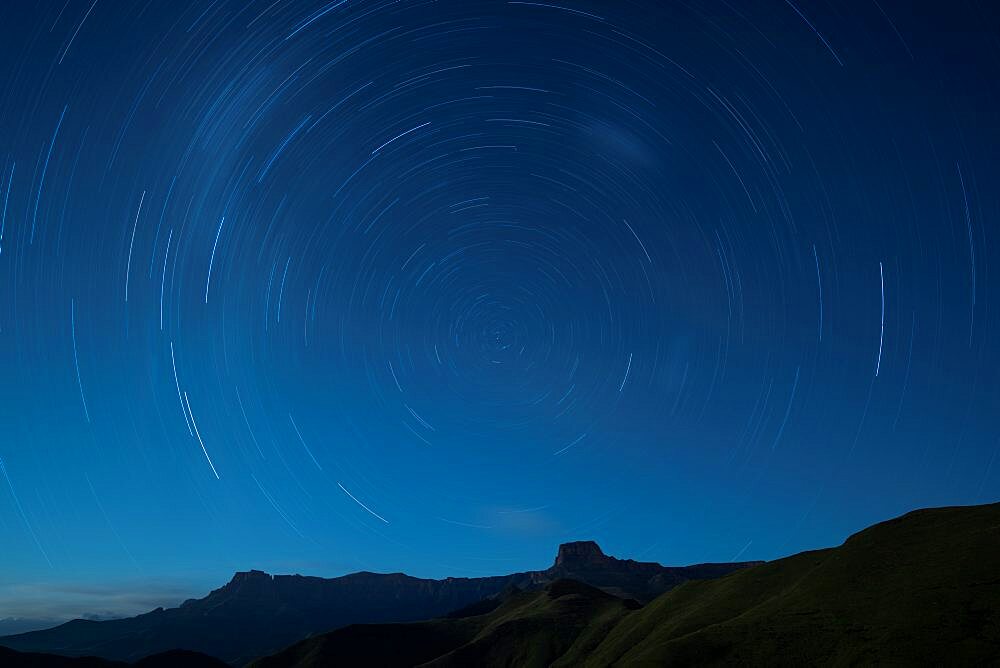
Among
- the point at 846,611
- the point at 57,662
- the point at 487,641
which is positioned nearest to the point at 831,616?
the point at 846,611

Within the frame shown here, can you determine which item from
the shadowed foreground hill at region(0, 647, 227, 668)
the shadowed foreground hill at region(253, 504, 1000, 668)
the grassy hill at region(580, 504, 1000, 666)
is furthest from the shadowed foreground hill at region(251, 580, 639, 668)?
the grassy hill at region(580, 504, 1000, 666)

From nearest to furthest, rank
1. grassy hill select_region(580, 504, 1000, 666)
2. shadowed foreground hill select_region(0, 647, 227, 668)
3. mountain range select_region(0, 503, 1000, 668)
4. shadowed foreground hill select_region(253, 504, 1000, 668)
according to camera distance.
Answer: grassy hill select_region(580, 504, 1000, 666)
shadowed foreground hill select_region(253, 504, 1000, 668)
mountain range select_region(0, 503, 1000, 668)
shadowed foreground hill select_region(0, 647, 227, 668)

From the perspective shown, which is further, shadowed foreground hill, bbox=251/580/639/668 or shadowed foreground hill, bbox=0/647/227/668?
shadowed foreground hill, bbox=251/580/639/668

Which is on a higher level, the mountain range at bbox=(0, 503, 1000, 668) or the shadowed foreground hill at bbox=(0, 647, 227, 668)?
the mountain range at bbox=(0, 503, 1000, 668)

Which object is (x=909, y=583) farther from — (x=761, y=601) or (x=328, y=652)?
(x=328, y=652)

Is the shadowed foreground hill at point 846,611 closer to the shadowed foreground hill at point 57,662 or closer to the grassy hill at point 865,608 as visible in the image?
Answer: the grassy hill at point 865,608

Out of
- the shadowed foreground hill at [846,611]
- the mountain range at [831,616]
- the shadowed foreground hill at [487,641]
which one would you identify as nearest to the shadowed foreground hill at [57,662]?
the mountain range at [831,616]

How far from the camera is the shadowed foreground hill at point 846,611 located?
227 ft

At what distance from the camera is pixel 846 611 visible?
8238cm

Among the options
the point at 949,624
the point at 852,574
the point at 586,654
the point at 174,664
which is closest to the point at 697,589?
the point at 586,654

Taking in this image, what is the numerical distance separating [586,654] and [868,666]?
8119 cm

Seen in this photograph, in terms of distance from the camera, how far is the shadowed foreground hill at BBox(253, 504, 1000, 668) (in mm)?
69062

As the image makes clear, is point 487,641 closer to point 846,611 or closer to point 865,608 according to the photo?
point 846,611

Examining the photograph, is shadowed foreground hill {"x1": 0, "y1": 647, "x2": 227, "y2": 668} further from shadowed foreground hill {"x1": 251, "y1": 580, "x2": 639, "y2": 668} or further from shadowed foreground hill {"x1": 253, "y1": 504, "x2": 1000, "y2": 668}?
shadowed foreground hill {"x1": 253, "y1": 504, "x2": 1000, "y2": 668}
